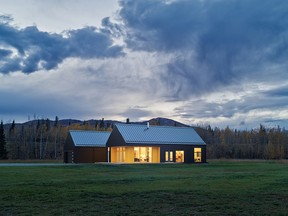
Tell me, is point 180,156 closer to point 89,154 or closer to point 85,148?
point 89,154

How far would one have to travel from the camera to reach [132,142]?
44.5 m

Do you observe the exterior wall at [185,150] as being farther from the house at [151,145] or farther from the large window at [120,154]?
the large window at [120,154]

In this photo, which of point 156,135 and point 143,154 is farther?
point 156,135

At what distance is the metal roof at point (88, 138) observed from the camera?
48375mm

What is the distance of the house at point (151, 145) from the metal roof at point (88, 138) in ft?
7.59

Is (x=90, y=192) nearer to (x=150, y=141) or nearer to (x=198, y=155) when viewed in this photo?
(x=150, y=141)

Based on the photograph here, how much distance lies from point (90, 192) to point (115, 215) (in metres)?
4.28

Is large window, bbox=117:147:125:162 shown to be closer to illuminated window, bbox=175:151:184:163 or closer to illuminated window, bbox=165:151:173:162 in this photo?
illuminated window, bbox=165:151:173:162

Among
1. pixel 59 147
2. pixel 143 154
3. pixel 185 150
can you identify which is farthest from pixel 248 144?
pixel 143 154

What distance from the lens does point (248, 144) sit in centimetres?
9456

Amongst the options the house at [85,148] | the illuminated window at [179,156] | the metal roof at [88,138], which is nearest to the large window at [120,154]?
the house at [85,148]

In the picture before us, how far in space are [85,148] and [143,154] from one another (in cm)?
745

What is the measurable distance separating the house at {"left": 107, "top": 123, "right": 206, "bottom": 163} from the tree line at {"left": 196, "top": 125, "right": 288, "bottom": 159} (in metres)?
25.6

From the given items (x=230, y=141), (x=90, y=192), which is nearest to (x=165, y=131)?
(x=90, y=192)
